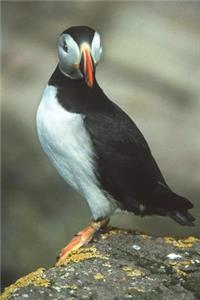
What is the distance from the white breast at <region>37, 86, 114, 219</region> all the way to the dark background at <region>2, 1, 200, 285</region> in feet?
4.99

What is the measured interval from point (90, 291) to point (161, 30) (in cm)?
446

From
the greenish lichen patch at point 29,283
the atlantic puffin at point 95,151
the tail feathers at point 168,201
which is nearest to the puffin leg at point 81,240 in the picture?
the atlantic puffin at point 95,151

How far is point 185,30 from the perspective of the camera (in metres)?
8.93

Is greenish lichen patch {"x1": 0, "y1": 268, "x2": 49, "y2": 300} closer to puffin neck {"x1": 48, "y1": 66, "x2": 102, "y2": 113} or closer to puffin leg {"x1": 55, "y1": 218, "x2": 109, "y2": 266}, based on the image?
puffin leg {"x1": 55, "y1": 218, "x2": 109, "y2": 266}

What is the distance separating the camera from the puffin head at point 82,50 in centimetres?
546

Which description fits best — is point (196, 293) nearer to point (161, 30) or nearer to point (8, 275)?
point (8, 275)

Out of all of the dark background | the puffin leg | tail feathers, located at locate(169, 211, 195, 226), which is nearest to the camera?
the puffin leg

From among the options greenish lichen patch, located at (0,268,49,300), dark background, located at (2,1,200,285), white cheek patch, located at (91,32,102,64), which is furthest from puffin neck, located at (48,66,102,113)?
dark background, located at (2,1,200,285)

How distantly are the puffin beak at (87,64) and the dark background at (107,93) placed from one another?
6.39ft

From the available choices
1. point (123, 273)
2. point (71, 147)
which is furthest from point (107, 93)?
point (123, 273)

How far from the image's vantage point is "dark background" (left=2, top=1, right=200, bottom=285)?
310 inches

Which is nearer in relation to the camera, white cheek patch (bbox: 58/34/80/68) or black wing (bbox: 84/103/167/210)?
white cheek patch (bbox: 58/34/80/68)

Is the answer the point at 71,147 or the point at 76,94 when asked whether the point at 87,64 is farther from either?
the point at 71,147

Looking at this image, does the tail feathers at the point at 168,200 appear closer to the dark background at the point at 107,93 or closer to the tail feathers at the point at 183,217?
the tail feathers at the point at 183,217
